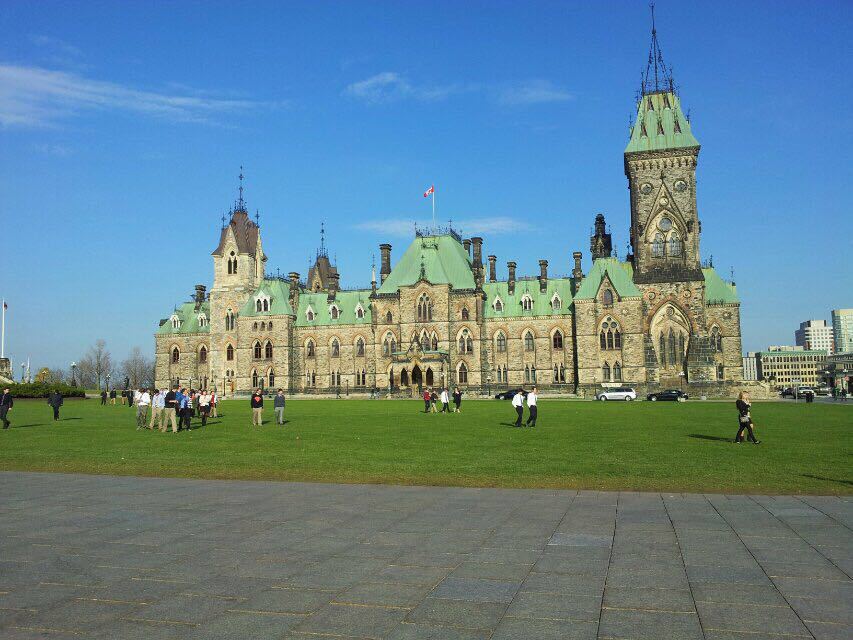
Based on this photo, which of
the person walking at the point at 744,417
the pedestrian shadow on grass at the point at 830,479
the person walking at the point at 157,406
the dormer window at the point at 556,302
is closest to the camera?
the pedestrian shadow on grass at the point at 830,479

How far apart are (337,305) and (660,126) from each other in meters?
42.8

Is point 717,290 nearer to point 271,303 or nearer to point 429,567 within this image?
point 271,303

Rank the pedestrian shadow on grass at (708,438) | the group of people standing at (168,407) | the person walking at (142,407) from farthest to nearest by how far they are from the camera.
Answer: the person walking at (142,407) → the group of people standing at (168,407) → the pedestrian shadow on grass at (708,438)

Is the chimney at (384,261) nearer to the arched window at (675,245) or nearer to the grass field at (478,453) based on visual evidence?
the arched window at (675,245)

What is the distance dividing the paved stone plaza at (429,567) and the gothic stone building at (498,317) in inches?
2513

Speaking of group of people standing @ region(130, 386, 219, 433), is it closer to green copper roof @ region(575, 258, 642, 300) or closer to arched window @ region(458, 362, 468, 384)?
Result: arched window @ region(458, 362, 468, 384)

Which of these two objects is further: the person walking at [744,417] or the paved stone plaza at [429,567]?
the person walking at [744,417]

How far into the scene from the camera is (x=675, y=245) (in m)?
78.6

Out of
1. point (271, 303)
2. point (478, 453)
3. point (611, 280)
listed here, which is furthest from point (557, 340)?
point (478, 453)

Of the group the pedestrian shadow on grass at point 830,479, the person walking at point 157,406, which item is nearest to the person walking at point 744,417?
the pedestrian shadow on grass at point 830,479

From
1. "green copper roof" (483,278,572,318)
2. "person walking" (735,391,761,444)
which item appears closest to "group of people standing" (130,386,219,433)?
"person walking" (735,391,761,444)

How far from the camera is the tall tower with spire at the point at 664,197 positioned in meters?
78.1

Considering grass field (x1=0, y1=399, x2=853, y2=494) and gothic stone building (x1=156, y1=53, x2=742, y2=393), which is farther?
gothic stone building (x1=156, y1=53, x2=742, y2=393)

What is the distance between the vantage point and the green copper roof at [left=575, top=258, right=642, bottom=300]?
251 ft
